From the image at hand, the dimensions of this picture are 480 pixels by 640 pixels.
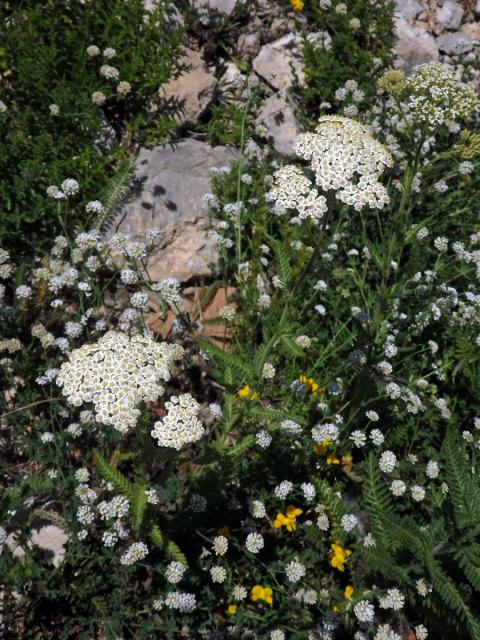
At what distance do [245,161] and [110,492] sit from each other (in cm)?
374

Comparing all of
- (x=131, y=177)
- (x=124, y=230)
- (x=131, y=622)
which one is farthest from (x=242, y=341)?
(x=131, y=622)

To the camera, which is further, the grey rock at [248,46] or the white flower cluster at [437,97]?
the grey rock at [248,46]

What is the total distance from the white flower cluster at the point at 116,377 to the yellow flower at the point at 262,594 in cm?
173

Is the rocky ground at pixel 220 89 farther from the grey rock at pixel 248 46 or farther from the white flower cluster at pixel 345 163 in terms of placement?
the white flower cluster at pixel 345 163

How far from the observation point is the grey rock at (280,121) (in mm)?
6293

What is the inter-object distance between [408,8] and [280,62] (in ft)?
6.93

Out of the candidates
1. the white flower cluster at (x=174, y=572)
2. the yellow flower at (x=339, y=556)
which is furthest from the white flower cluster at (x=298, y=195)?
the yellow flower at (x=339, y=556)

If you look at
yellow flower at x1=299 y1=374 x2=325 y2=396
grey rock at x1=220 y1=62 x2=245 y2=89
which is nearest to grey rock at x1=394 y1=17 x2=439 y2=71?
grey rock at x1=220 y1=62 x2=245 y2=89

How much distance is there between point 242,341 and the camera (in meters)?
5.09

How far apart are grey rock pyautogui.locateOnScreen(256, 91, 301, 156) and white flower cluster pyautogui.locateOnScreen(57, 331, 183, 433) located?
3.85 meters

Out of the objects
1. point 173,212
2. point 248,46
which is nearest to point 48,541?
point 173,212

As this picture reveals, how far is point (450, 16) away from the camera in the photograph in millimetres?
7676

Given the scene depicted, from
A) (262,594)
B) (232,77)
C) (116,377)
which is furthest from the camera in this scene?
(232,77)

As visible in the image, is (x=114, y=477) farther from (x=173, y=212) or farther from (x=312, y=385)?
(x=173, y=212)
